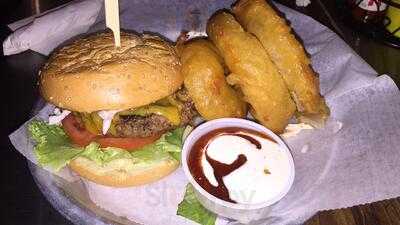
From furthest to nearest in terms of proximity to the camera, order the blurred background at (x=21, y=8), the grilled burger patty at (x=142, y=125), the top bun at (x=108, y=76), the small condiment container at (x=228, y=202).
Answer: the blurred background at (x=21, y=8)
the grilled burger patty at (x=142, y=125)
the top bun at (x=108, y=76)
the small condiment container at (x=228, y=202)

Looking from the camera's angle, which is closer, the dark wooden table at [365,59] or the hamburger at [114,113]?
the hamburger at [114,113]

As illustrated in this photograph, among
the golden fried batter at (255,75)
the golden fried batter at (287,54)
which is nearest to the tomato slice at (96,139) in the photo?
the golden fried batter at (255,75)

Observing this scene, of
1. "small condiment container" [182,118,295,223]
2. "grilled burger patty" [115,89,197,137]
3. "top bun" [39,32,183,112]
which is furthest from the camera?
"grilled burger patty" [115,89,197,137]

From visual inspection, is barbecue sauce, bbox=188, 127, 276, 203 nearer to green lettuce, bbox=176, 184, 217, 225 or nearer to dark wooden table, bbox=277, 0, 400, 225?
green lettuce, bbox=176, 184, 217, 225

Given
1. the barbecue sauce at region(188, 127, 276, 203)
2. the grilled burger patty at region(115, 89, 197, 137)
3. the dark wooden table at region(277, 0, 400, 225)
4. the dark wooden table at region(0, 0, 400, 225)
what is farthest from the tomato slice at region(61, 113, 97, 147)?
the dark wooden table at region(277, 0, 400, 225)

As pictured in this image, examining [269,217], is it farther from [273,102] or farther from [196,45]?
[196,45]

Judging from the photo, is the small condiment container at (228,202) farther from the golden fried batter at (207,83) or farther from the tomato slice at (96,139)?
the tomato slice at (96,139)

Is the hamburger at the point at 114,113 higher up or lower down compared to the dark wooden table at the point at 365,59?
higher up
